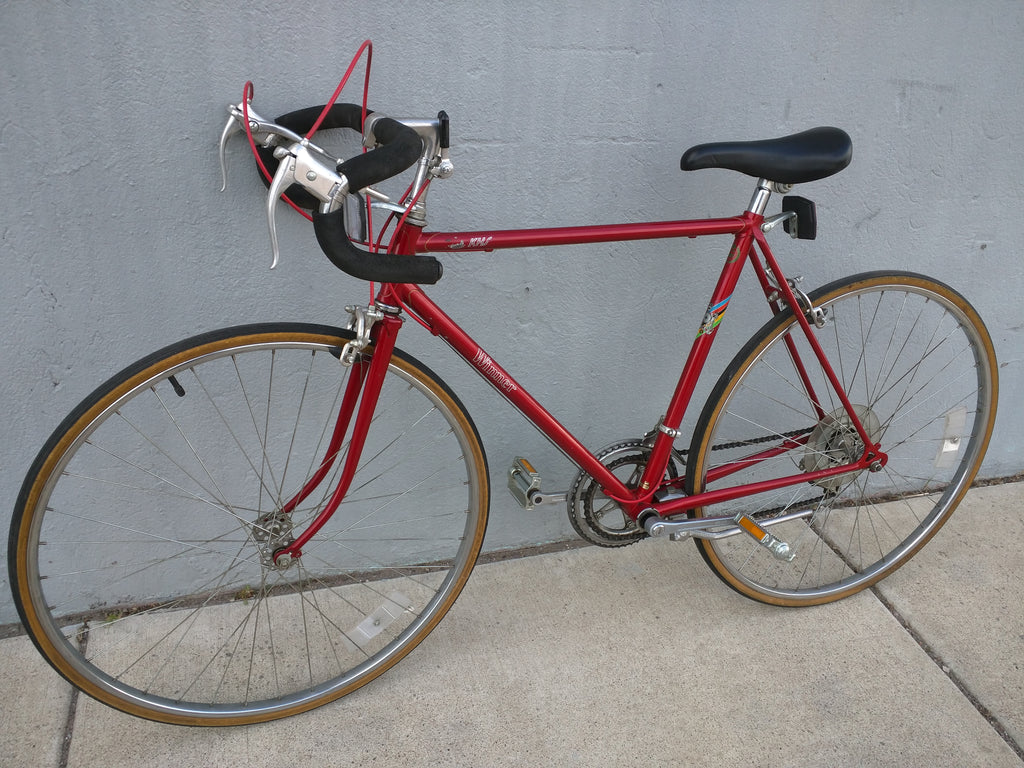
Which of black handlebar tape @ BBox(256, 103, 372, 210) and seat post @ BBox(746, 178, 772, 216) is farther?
seat post @ BBox(746, 178, 772, 216)

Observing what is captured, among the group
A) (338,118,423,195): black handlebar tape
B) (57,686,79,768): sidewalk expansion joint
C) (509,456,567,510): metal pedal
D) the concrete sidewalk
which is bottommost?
(57,686,79,768): sidewalk expansion joint

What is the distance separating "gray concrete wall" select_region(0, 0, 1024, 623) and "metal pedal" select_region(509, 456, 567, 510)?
235mm

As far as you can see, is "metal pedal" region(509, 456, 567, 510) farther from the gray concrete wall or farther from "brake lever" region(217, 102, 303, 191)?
"brake lever" region(217, 102, 303, 191)

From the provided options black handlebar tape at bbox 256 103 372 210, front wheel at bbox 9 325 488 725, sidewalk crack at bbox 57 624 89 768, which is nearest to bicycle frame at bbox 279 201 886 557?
front wheel at bbox 9 325 488 725

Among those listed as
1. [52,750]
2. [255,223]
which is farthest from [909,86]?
[52,750]

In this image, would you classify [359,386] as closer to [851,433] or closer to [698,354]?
[698,354]

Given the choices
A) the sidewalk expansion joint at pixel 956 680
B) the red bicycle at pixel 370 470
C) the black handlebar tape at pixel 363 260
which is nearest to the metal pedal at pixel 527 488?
the red bicycle at pixel 370 470

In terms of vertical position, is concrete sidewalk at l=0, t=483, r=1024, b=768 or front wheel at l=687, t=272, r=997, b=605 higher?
front wheel at l=687, t=272, r=997, b=605

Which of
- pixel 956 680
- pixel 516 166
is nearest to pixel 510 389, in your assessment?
pixel 516 166

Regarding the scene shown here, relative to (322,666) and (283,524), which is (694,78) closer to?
(283,524)

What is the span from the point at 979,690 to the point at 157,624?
2.38 meters

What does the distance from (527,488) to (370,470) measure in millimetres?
520

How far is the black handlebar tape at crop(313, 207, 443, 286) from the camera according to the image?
1310mm

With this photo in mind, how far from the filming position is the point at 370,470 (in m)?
2.38
